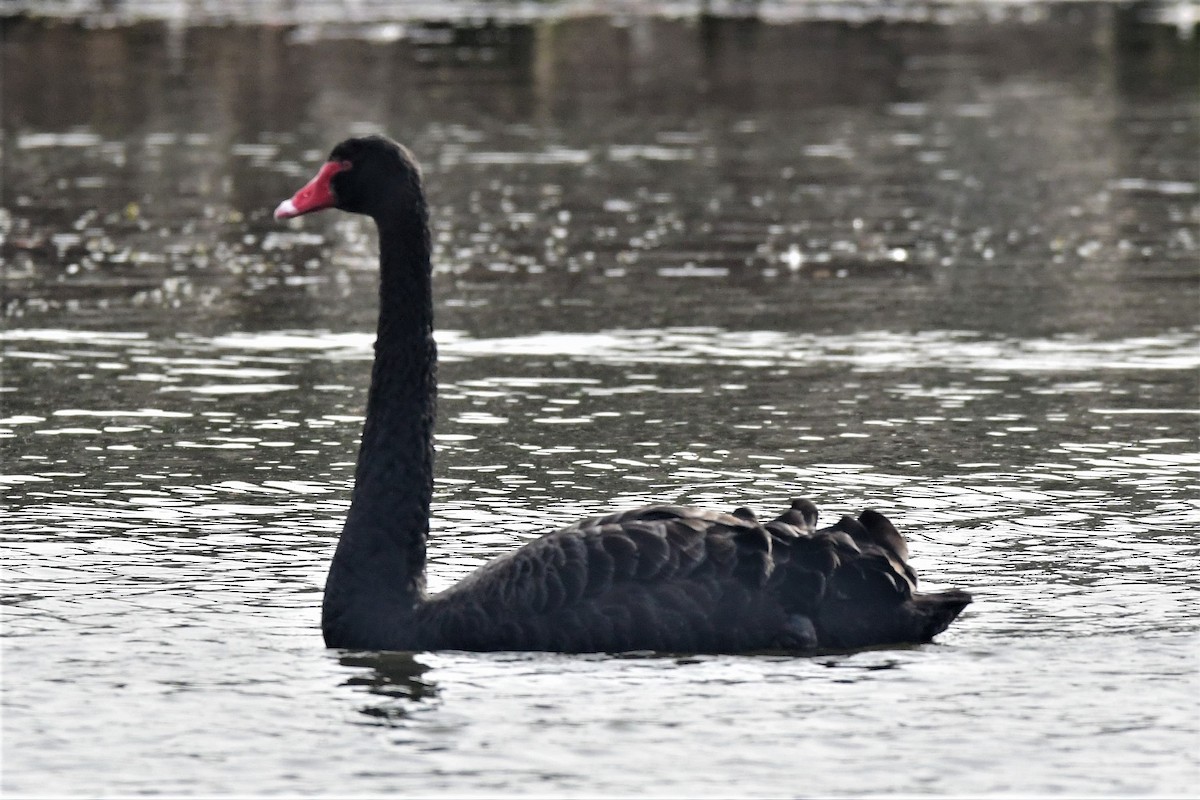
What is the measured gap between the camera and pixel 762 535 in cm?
941

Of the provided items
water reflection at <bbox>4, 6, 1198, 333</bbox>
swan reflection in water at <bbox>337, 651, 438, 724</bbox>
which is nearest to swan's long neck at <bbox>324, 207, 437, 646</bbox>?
swan reflection in water at <bbox>337, 651, 438, 724</bbox>

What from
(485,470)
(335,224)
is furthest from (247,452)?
(335,224)

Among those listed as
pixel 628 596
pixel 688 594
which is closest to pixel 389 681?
pixel 628 596

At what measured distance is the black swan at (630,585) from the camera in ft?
30.8

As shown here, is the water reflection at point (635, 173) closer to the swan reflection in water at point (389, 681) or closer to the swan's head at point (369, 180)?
the swan's head at point (369, 180)

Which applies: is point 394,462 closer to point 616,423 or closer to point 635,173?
point 616,423

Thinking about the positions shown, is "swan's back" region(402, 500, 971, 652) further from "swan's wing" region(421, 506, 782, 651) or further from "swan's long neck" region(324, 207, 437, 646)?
"swan's long neck" region(324, 207, 437, 646)

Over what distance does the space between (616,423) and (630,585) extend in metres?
5.34

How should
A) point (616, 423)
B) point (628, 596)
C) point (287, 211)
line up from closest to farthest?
1. point (628, 596)
2. point (287, 211)
3. point (616, 423)

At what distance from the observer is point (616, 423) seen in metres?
14.7

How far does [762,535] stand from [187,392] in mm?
7099

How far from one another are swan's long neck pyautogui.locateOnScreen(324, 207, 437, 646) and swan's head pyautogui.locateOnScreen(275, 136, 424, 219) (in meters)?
0.08

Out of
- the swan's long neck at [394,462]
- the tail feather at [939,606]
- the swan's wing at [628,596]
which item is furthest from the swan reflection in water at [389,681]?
the tail feather at [939,606]

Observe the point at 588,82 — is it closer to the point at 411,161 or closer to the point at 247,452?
the point at 247,452
